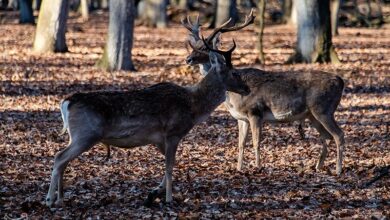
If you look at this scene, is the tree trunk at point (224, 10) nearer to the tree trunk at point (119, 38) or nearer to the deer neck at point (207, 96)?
the tree trunk at point (119, 38)

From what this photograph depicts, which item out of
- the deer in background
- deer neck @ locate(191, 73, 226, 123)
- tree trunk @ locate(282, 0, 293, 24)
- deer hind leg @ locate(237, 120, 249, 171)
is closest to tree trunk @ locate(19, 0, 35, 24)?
tree trunk @ locate(282, 0, 293, 24)

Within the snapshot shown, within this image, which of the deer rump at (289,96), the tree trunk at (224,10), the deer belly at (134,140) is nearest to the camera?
the deer belly at (134,140)

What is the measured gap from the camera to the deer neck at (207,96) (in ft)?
35.0

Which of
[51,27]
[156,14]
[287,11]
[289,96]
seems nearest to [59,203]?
[289,96]

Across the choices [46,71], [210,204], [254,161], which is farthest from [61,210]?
[46,71]

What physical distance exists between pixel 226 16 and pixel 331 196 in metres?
31.2

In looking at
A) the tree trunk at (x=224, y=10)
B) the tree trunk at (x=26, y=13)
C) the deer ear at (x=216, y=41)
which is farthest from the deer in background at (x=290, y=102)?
the tree trunk at (x=26, y=13)

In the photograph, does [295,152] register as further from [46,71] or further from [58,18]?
[58,18]

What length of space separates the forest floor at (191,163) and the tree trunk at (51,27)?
2.49 m

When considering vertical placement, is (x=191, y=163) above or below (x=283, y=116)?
below

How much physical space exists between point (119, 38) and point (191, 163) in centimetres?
1044

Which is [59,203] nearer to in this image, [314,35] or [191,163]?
[191,163]

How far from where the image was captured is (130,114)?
10062 millimetres

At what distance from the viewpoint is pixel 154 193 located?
10211 millimetres
